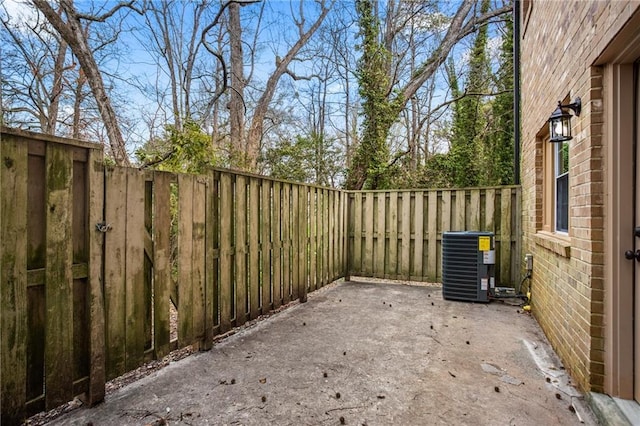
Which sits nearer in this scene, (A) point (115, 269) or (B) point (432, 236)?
(A) point (115, 269)

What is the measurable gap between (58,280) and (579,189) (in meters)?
3.43

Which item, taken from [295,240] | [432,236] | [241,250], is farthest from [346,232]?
[241,250]

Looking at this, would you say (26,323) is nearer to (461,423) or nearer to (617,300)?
(461,423)

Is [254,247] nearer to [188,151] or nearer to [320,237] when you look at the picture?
[188,151]

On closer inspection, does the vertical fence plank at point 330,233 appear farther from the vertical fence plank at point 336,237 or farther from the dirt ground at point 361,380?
the dirt ground at point 361,380

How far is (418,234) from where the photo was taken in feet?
18.9

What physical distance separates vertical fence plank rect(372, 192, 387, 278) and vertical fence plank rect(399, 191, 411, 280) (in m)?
0.34

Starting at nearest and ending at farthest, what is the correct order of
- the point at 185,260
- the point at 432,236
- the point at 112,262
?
the point at 112,262
the point at 185,260
the point at 432,236

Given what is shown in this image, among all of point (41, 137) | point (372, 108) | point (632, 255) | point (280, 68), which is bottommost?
point (632, 255)

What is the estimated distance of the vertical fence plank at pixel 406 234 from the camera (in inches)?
229

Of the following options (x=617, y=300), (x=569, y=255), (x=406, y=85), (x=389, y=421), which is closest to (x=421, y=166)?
(x=406, y=85)

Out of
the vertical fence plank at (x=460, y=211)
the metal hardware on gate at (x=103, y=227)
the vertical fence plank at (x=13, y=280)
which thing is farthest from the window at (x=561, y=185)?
the vertical fence plank at (x=13, y=280)

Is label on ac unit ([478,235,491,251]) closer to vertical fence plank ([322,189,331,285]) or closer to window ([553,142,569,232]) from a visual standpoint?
window ([553,142,569,232])

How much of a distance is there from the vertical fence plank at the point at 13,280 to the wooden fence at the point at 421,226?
197 inches
